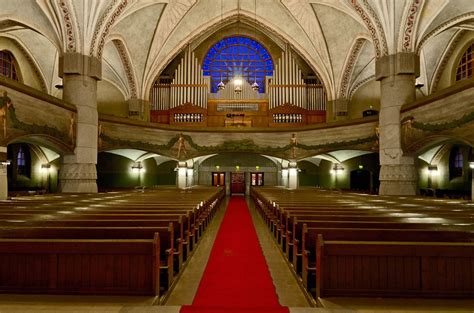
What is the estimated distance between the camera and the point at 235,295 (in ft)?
13.9

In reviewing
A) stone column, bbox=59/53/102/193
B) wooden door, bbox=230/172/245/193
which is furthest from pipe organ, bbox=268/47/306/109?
stone column, bbox=59/53/102/193

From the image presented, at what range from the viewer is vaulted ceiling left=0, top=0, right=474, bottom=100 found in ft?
47.2

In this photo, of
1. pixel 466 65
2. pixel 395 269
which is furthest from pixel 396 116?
pixel 395 269

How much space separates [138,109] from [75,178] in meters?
8.72

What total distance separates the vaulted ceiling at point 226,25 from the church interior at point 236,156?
8 centimetres

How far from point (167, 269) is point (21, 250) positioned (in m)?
1.57

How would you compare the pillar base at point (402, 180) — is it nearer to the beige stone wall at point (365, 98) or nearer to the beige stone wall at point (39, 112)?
the beige stone wall at point (365, 98)

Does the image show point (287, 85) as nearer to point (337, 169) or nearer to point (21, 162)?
point (337, 169)

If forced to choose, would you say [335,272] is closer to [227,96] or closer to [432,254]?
[432,254]

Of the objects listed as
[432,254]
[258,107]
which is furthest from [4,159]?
[258,107]

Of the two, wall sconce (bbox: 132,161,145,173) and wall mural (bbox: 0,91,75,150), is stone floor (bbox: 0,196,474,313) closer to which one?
wall mural (bbox: 0,91,75,150)

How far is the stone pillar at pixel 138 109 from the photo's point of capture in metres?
22.3

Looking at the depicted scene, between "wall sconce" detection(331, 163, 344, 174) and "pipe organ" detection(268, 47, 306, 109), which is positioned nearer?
"wall sconce" detection(331, 163, 344, 174)

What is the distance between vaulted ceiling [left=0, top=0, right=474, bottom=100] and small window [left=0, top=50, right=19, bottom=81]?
0.77 m
